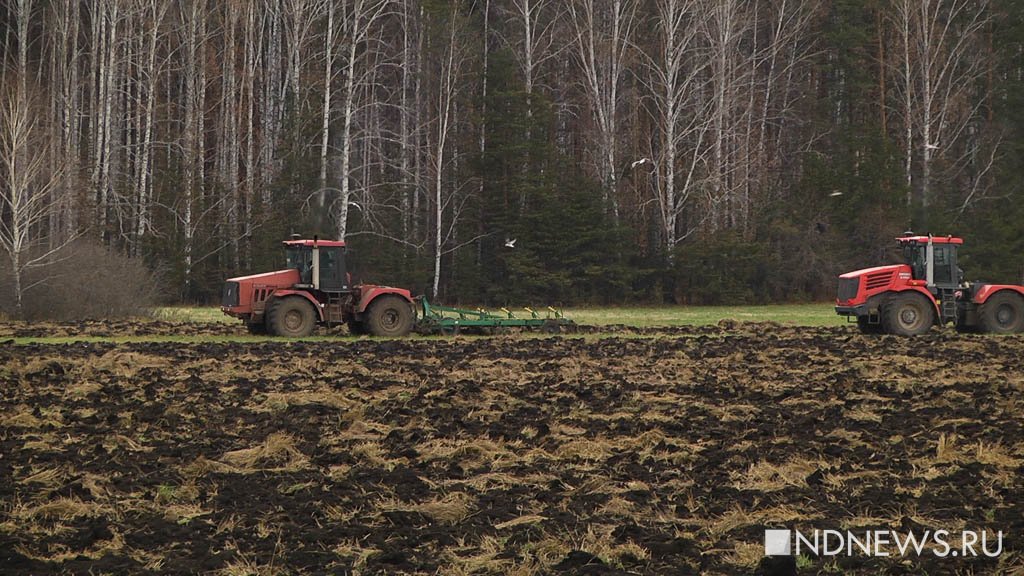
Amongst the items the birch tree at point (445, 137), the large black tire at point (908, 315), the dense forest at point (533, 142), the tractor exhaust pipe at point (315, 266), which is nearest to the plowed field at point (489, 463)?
the tractor exhaust pipe at point (315, 266)

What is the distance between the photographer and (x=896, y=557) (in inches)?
299

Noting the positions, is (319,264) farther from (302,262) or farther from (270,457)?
(270,457)

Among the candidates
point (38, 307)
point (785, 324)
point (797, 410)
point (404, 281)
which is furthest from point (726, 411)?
point (404, 281)

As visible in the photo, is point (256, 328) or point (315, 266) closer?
point (315, 266)

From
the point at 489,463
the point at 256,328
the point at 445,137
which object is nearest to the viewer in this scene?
the point at 489,463

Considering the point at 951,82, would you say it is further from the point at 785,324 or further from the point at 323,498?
the point at 323,498

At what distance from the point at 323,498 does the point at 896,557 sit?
4343 mm

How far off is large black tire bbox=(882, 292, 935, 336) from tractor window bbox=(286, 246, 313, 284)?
13233mm

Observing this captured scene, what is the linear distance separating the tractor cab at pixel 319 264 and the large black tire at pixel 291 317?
1.44 ft

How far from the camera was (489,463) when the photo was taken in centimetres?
1091

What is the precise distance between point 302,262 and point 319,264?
45cm

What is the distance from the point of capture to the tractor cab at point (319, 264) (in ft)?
84.7

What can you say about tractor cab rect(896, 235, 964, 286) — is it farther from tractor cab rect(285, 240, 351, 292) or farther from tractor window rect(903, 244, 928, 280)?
tractor cab rect(285, 240, 351, 292)

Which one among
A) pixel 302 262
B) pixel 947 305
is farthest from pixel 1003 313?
pixel 302 262
